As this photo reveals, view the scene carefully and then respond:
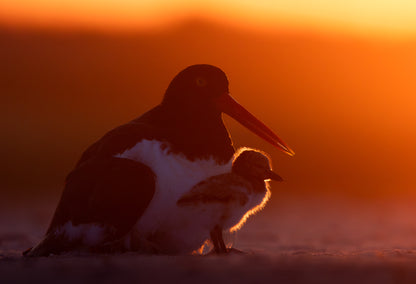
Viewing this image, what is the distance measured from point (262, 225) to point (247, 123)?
4.86 metres

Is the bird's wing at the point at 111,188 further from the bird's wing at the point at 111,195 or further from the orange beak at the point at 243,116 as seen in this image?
the orange beak at the point at 243,116

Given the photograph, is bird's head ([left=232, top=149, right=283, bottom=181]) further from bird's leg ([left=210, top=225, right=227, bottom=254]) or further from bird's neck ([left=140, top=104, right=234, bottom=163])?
bird's leg ([left=210, top=225, right=227, bottom=254])

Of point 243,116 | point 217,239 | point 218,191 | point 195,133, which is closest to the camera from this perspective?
point 218,191

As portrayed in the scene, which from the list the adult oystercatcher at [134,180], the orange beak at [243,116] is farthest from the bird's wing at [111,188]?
the orange beak at [243,116]

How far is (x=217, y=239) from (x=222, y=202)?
37 centimetres

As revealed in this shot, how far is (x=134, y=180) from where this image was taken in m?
5.82

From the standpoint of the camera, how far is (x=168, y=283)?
14.1 feet

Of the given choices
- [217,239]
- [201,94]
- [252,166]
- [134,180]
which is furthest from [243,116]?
[134,180]

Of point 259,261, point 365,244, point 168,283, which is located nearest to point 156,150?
point 259,261

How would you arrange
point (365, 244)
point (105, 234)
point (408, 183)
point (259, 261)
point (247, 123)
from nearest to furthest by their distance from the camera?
point (259, 261), point (105, 234), point (247, 123), point (365, 244), point (408, 183)

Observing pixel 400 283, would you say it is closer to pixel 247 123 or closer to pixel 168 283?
pixel 168 283

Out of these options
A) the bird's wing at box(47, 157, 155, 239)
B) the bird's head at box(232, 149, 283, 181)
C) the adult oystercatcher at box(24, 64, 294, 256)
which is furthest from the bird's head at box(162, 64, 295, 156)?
the bird's wing at box(47, 157, 155, 239)

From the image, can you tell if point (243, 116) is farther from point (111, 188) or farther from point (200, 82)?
point (111, 188)

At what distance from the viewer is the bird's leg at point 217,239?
6108 millimetres
